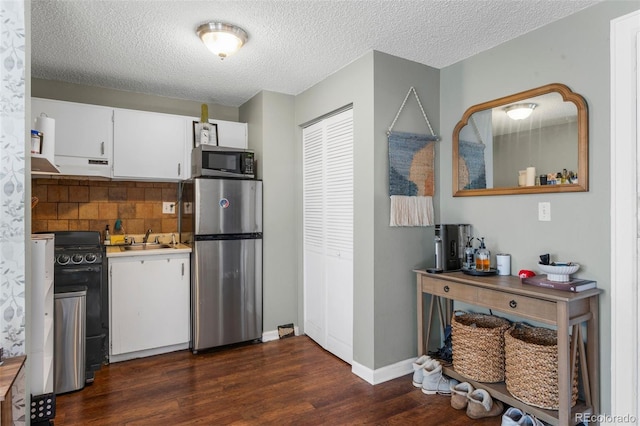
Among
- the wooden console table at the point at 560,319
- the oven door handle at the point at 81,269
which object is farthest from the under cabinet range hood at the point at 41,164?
the wooden console table at the point at 560,319

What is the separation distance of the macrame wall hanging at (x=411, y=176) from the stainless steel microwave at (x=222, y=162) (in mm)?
1425

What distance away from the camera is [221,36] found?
2342 millimetres

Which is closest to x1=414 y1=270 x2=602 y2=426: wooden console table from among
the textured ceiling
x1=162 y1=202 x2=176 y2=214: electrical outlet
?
the textured ceiling

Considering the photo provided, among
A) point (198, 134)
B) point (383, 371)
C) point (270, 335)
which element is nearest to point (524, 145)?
point (383, 371)

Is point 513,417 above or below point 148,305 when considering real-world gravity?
below

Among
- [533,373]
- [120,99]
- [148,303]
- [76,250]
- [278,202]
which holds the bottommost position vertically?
[533,373]

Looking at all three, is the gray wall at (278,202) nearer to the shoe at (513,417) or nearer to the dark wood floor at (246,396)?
the dark wood floor at (246,396)

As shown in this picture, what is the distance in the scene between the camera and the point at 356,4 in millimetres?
2090

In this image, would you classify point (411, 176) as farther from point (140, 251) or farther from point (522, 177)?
point (140, 251)

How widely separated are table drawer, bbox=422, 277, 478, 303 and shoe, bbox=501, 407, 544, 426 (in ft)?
2.10

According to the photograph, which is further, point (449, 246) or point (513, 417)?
point (449, 246)

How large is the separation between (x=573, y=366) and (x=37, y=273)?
284 centimetres

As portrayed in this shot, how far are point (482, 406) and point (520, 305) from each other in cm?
66

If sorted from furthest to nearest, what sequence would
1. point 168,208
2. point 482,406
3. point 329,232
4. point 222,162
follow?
1. point 168,208
2. point 222,162
3. point 329,232
4. point 482,406
